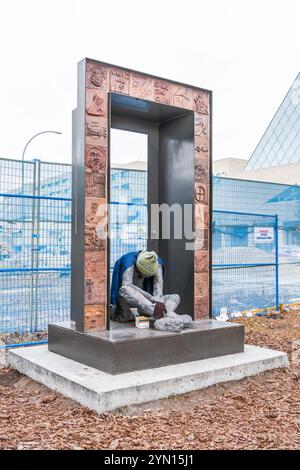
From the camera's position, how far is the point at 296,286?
1221 cm

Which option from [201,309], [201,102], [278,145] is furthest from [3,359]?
[278,145]

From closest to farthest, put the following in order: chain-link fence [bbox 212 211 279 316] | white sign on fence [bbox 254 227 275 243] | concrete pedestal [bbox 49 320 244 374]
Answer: concrete pedestal [bbox 49 320 244 374], chain-link fence [bbox 212 211 279 316], white sign on fence [bbox 254 227 275 243]

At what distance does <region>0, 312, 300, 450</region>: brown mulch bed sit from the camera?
3.59m

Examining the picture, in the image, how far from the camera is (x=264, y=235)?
413 inches

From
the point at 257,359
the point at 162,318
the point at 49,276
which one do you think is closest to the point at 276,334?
the point at 257,359

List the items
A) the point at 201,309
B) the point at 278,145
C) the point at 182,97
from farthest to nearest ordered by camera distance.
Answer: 1. the point at 278,145
2. the point at 201,309
3. the point at 182,97

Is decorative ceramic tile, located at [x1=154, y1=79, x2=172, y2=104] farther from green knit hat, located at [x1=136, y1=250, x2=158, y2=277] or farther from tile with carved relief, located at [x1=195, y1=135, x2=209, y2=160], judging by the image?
green knit hat, located at [x1=136, y1=250, x2=158, y2=277]

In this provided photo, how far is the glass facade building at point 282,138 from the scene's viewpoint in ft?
148

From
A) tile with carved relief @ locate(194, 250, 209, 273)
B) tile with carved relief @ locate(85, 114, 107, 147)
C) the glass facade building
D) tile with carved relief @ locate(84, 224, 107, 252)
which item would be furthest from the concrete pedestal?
the glass facade building

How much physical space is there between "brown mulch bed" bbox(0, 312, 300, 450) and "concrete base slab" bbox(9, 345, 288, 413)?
3.1 inches

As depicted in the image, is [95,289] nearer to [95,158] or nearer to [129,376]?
[129,376]

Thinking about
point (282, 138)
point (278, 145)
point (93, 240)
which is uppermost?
point (282, 138)

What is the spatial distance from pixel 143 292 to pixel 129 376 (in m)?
1.33

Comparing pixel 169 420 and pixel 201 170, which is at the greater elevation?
pixel 201 170
